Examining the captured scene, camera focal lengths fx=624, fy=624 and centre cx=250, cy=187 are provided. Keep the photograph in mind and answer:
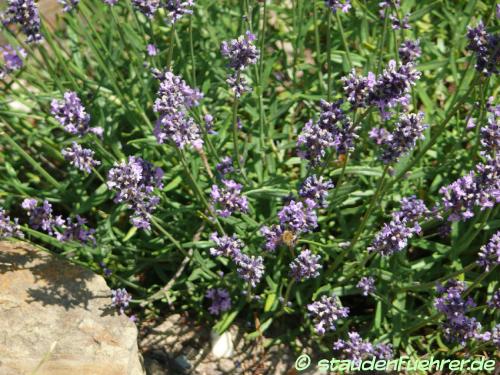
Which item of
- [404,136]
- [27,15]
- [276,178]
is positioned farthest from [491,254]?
[27,15]

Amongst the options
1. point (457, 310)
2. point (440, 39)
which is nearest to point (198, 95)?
point (457, 310)

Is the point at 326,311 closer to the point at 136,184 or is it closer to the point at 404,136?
the point at 404,136

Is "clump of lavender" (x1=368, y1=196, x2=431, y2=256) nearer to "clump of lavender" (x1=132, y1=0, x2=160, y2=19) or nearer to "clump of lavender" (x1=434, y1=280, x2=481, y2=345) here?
"clump of lavender" (x1=434, y1=280, x2=481, y2=345)

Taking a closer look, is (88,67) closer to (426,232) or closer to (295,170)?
(295,170)

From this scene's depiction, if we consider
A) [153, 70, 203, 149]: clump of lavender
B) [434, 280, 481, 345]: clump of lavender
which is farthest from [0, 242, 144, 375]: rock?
[434, 280, 481, 345]: clump of lavender

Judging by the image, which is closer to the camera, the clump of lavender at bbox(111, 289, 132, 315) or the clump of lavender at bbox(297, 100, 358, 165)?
the clump of lavender at bbox(297, 100, 358, 165)

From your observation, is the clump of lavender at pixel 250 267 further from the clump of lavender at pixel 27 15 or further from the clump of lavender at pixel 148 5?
the clump of lavender at pixel 27 15

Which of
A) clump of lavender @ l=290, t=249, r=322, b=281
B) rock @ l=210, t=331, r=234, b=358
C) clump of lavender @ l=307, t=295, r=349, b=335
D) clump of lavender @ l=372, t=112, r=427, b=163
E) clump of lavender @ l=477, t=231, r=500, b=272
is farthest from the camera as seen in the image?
rock @ l=210, t=331, r=234, b=358

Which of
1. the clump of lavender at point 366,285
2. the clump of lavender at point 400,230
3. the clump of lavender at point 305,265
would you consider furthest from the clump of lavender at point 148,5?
the clump of lavender at point 366,285
